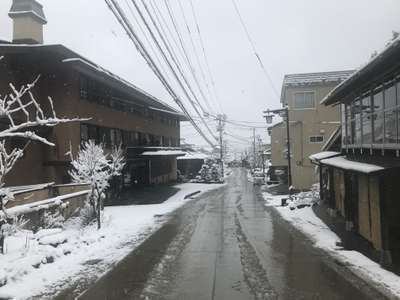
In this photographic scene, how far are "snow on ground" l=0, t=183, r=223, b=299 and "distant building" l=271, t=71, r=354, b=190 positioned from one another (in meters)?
23.2

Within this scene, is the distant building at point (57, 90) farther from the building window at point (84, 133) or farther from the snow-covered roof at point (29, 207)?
the snow-covered roof at point (29, 207)

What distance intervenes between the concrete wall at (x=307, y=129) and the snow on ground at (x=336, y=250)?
1342 centimetres

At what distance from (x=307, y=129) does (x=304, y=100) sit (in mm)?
2462

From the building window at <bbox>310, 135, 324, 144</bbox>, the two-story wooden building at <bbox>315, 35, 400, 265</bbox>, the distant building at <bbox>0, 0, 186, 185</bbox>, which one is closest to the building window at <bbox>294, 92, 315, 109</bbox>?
the building window at <bbox>310, 135, 324, 144</bbox>

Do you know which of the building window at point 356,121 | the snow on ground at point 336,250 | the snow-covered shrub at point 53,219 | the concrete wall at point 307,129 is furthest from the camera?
the concrete wall at point 307,129

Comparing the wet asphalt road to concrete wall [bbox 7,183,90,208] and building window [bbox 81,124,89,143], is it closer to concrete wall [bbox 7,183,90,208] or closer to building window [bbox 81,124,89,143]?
concrete wall [bbox 7,183,90,208]

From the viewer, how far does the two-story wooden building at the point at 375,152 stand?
11.8 metres

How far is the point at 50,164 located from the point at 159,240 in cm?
1261

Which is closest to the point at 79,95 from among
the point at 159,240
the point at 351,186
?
the point at 159,240

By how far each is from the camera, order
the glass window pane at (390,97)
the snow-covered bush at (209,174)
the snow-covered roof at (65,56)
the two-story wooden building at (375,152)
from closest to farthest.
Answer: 1. the two-story wooden building at (375,152)
2. the glass window pane at (390,97)
3. the snow-covered roof at (65,56)
4. the snow-covered bush at (209,174)

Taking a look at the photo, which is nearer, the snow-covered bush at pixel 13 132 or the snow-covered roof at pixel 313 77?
the snow-covered bush at pixel 13 132

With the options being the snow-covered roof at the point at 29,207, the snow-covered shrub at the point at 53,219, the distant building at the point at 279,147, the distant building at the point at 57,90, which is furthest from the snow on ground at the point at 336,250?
the distant building at the point at 279,147

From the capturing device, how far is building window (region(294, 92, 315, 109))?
38.8 meters

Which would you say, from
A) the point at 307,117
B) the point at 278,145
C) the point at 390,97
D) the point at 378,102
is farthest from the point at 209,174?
the point at 390,97
